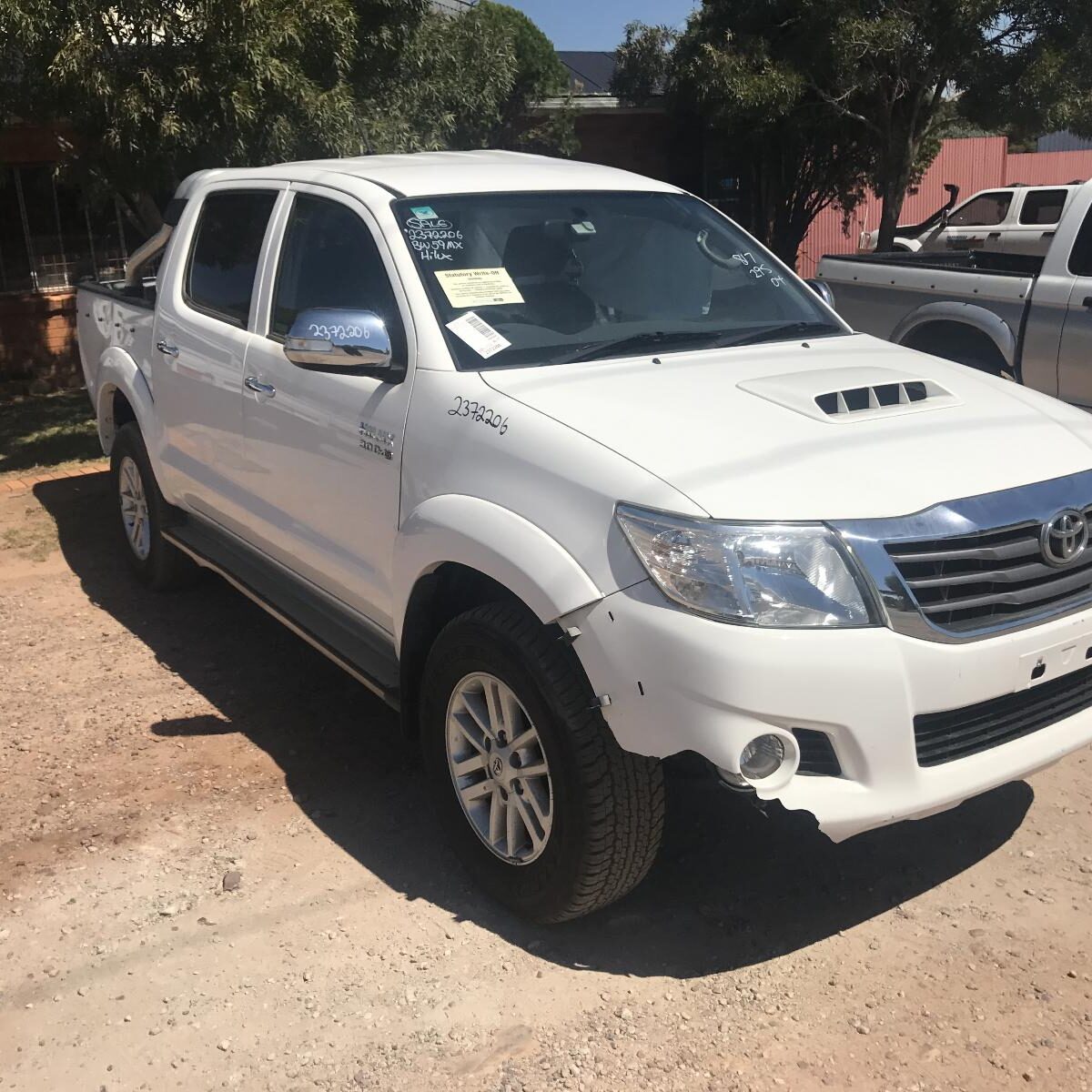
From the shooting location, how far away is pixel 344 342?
3635mm

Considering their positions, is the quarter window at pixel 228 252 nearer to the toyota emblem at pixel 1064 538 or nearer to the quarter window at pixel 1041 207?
the toyota emblem at pixel 1064 538

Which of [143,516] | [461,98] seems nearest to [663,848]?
[143,516]

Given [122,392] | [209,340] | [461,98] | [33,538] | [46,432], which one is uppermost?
[461,98]

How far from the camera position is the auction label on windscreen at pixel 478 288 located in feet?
12.4

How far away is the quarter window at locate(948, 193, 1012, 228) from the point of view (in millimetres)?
16844

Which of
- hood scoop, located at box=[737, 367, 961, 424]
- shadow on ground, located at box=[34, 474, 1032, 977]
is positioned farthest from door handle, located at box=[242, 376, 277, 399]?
hood scoop, located at box=[737, 367, 961, 424]

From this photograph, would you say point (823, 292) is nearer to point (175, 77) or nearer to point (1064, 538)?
point (1064, 538)

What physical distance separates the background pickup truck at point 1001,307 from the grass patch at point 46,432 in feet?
18.6

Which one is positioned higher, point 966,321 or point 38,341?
point 966,321

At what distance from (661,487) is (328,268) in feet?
6.20

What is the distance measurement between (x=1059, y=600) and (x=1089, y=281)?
457 cm

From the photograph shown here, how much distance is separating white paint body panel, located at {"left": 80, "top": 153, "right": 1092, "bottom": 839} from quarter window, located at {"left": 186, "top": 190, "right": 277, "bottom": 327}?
27 cm

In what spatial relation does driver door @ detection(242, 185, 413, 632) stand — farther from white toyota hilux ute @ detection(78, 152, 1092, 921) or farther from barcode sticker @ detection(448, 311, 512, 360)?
barcode sticker @ detection(448, 311, 512, 360)

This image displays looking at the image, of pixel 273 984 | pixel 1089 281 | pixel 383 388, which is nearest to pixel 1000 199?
pixel 1089 281
